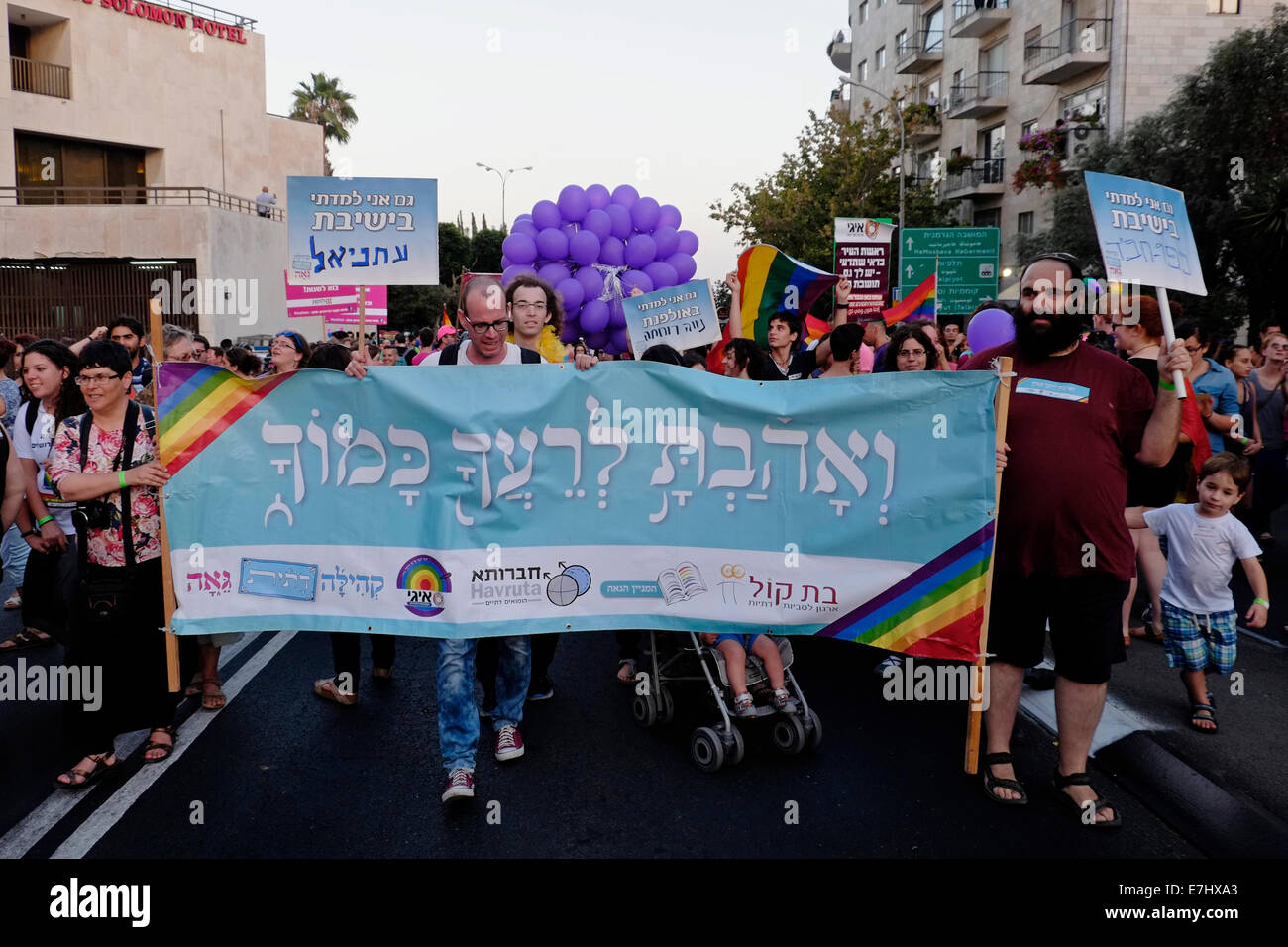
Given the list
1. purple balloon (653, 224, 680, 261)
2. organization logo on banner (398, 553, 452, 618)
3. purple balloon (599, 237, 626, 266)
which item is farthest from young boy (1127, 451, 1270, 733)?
purple balloon (653, 224, 680, 261)

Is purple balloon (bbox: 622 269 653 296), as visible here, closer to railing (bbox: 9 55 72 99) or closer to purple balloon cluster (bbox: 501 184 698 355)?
purple balloon cluster (bbox: 501 184 698 355)

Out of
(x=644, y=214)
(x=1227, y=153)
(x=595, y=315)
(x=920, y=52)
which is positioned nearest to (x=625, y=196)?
(x=644, y=214)

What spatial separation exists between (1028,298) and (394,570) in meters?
2.85

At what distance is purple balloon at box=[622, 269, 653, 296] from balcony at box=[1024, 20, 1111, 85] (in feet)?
65.4

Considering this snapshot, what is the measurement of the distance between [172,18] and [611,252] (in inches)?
1096

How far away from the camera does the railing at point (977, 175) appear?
36.4 meters

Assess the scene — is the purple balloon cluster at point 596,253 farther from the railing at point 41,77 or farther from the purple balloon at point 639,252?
the railing at point 41,77

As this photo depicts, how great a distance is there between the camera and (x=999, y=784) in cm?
→ 441

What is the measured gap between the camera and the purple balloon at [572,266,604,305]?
1589 centimetres

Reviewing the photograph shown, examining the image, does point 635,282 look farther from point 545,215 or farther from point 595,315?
point 545,215
